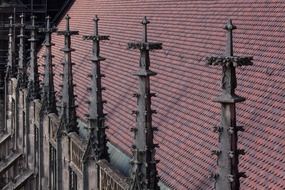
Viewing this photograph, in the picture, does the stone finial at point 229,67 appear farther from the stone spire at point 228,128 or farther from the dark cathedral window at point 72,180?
the dark cathedral window at point 72,180

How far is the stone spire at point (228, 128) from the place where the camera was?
40.9 ft

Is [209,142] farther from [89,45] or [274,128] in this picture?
[89,45]

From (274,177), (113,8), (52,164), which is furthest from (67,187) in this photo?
(274,177)

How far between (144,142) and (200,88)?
2.93 m

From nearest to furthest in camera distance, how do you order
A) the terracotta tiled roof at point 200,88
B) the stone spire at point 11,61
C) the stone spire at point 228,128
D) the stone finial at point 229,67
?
the stone finial at point 229,67 < the stone spire at point 228,128 < the terracotta tiled roof at point 200,88 < the stone spire at point 11,61

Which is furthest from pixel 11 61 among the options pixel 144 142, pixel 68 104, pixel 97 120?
pixel 144 142

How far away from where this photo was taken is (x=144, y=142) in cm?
1666

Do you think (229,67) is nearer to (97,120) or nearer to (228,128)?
(228,128)

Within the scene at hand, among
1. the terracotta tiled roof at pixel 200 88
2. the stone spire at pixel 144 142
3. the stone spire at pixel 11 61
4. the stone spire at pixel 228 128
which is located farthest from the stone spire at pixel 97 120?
the stone spire at pixel 11 61

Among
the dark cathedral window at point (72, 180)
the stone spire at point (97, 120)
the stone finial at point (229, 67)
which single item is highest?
the stone finial at point (229, 67)

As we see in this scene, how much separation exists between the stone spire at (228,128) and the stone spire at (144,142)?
3.99 meters

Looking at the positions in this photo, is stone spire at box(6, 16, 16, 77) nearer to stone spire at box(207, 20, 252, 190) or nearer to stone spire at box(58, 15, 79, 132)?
stone spire at box(58, 15, 79, 132)

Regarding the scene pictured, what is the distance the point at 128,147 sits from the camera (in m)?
20.7

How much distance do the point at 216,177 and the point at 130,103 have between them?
33.2 feet
